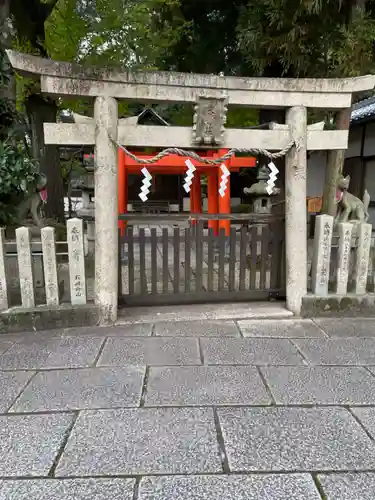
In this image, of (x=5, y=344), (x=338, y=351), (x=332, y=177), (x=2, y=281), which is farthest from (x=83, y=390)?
(x=332, y=177)

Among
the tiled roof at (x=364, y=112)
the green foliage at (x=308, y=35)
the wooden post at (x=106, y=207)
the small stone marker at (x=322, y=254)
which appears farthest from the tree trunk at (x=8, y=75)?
the tiled roof at (x=364, y=112)

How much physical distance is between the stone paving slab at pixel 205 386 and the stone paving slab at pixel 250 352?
0.14 meters

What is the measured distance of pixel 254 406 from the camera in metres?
2.39

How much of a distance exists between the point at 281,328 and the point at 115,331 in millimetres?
1823

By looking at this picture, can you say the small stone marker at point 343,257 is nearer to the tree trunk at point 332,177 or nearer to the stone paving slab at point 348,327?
the stone paving slab at point 348,327

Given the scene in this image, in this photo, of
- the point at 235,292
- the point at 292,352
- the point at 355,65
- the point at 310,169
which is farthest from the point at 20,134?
the point at 310,169

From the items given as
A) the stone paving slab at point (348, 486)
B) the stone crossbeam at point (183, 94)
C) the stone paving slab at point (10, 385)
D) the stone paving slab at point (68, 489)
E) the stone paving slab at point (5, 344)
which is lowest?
the stone paving slab at point (348, 486)

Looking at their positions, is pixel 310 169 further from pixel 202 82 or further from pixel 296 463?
pixel 296 463

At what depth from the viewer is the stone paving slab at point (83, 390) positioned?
2.40 meters

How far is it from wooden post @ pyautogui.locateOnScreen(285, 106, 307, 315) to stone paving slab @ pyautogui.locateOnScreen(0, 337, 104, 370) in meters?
2.34

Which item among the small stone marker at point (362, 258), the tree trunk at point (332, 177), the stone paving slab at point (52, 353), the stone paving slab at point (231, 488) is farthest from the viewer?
the tree trunk at point (332, 177)

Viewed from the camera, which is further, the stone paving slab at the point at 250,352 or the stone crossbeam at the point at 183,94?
the stone crossbeam at the point at 183,94

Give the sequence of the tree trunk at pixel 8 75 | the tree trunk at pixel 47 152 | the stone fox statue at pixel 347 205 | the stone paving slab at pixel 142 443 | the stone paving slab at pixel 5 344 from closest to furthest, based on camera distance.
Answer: the stone paving slab at pixel 142 443 → the stone paving slab at pixel 5 344 → the tree trunk at pixel 8 75 → the stone fox statue at pixel 347 205 → the tree trunk at pixel 47 152

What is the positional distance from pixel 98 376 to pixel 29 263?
5.19 ft
